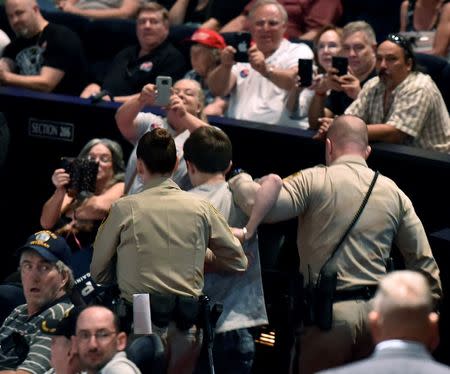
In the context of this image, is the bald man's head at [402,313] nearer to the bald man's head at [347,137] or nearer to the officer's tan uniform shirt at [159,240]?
the officer's tan uniform shirt at [159,240]

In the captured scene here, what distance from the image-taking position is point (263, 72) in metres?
8.52

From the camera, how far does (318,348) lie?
6469 mm

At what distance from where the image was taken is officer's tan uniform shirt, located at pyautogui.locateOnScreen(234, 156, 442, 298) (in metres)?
6.43

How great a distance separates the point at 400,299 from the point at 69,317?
2.45 metres

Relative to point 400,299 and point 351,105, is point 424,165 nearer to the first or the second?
point 351,105

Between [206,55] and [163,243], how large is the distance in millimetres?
3087

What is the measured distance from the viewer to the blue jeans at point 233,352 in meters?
6.63

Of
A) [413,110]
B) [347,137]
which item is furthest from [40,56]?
[347,137]

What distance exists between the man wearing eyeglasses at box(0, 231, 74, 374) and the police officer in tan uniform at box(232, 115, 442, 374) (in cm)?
111

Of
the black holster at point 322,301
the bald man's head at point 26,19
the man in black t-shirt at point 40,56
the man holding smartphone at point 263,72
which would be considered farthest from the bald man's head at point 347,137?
the bald man's head at point 26,19

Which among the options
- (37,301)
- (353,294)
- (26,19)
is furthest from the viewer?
(26,19)

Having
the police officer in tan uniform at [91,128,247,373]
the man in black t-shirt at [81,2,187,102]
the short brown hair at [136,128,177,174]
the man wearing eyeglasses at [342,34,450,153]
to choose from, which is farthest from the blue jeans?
the man in black t-shirt at [81,2,187,102]

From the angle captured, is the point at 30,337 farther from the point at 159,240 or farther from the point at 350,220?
the point at 350,220

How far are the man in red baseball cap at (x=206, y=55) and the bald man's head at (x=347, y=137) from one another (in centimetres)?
234
